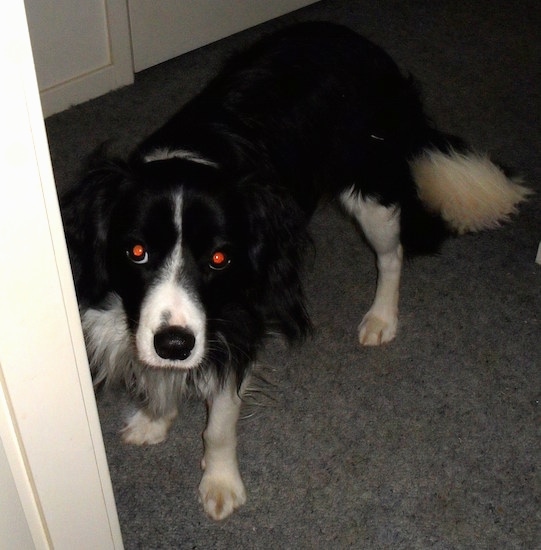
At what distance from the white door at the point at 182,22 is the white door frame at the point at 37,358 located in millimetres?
2038

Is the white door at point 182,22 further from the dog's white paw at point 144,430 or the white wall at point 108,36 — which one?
the dog's white paw at point 144,430

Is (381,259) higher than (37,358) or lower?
lower

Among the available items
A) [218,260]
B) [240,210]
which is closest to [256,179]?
[240,210]

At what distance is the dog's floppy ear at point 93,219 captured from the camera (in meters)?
1.42

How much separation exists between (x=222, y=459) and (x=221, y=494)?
72mm

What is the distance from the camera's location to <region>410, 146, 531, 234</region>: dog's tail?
6.58ft

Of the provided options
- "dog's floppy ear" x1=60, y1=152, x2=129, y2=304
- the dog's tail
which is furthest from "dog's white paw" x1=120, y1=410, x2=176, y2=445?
the dog's tail

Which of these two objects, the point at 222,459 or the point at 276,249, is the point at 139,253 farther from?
the point at 222,459

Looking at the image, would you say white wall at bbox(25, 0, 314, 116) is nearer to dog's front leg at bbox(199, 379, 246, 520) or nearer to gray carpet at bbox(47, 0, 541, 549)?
gray carpet at bbox(47, 0, 541, 549)

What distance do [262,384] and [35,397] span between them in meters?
1.03

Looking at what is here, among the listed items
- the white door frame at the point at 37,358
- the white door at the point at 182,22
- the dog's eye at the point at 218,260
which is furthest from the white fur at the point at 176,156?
the white door at the point at 182,22

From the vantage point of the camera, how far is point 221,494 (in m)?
1.60

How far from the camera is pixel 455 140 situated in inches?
81.0

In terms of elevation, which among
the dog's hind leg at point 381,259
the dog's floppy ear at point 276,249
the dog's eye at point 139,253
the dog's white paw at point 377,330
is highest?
the dog's eye at point 139,253
